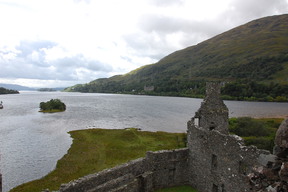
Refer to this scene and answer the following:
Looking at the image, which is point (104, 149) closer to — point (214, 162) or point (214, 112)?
point (214, 112)

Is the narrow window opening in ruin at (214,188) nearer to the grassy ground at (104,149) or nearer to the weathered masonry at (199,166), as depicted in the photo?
the weathered masonry at (199,166)

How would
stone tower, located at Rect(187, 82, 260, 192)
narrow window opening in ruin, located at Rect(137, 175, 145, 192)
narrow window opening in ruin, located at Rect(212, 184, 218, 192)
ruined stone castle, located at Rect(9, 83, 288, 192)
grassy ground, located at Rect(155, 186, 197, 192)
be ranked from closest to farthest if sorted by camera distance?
stone tower, located at Rect(187, 82, 260, 192) → ruined stone castle, located at Rect(9, 83, 288, 192) → narrow window opening in ruin, located at Rect(212, 184, 218, 192) → narrow window opening in ruin, located at Rect(137, 175, 145, 192) → grassy ground, located at Rect(155, 186, 197, 192)

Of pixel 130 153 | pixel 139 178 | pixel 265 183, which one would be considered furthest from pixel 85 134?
pixel 265 183

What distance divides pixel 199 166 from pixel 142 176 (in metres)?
5.84

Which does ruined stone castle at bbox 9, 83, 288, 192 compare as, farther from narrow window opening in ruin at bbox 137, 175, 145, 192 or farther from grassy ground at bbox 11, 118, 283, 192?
grassy ground at bbox 11, 118, 283, 192

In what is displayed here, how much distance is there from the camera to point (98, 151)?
47.0 m

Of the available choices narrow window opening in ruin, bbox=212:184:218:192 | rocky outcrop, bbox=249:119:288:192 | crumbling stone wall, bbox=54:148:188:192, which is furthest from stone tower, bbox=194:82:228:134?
rocky outcrop, bbox=249:119:288:192

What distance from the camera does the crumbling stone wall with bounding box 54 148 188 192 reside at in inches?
730

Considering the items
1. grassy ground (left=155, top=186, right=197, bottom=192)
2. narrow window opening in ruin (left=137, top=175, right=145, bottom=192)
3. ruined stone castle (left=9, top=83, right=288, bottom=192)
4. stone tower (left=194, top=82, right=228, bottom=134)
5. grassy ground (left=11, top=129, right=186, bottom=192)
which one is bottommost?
grassy ground (left=11, top=129, right=186, bottom=192)

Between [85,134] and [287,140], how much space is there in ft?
209

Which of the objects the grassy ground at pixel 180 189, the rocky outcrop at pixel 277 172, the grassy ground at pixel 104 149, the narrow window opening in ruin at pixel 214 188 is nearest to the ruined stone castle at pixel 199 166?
the narrow window opening in ruin at pixel 214 188

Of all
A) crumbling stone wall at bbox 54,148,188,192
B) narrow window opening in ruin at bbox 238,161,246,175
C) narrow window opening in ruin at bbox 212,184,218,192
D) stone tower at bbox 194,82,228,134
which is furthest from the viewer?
stone tower at bbox 194,82,228,134

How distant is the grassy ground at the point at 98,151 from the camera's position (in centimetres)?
3441

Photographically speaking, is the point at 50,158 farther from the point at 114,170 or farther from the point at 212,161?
the point at 212,161
